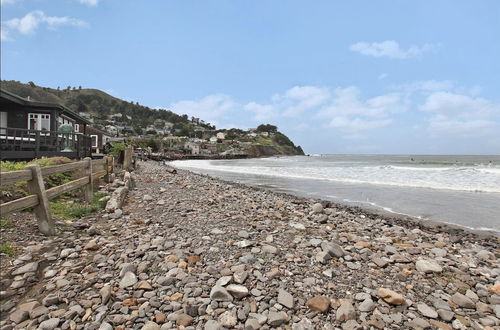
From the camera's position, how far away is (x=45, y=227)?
5.46 meters

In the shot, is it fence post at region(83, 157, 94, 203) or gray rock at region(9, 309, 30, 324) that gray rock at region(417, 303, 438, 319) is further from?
fence post at region(83, 157, 94, 203)

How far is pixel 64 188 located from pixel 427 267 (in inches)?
304

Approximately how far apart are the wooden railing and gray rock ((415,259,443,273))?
606 inches

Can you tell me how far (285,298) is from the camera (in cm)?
357

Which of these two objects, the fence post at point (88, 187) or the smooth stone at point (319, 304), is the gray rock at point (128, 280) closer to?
the smooth stone at point (319, 304)

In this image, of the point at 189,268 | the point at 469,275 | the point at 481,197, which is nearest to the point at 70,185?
the point at 189,268

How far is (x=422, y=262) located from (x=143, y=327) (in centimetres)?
A: 459

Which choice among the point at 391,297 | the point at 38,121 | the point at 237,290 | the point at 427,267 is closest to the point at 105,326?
the point at 237,290

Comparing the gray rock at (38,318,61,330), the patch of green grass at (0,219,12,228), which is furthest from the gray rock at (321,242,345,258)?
the patch of green grass at (0,219,12,228)

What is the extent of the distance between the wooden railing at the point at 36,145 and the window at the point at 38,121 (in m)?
3.67

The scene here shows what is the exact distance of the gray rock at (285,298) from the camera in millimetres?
3465

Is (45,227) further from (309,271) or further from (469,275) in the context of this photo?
(469,275)

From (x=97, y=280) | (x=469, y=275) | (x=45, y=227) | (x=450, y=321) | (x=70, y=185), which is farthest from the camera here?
(x=70, y=185)

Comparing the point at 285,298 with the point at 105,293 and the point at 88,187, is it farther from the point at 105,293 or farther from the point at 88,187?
the point at 88,187
